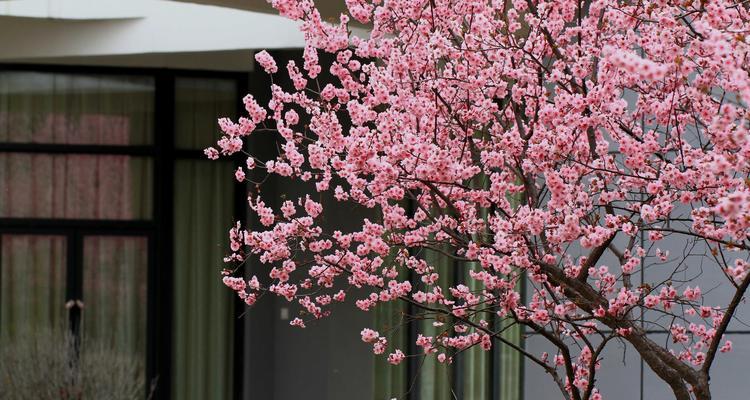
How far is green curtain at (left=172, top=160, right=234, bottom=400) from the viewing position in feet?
32.1

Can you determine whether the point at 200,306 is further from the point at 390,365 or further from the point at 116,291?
the point at 390,365

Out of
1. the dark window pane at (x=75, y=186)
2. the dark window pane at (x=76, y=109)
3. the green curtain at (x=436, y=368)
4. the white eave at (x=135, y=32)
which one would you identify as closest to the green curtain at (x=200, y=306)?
the dark window pane at (x=75, y=186)

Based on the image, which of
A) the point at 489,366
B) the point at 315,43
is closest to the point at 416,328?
the point at 489,366

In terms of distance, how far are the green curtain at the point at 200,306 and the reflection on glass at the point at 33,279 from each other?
910 millimetres

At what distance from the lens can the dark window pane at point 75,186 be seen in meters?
9.60

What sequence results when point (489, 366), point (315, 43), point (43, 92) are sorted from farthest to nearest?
point (43, 92)
point (489, 366)
point (315, 43)

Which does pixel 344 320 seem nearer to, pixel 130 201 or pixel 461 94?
pixel 130 201

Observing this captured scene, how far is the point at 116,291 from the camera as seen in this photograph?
974 cm

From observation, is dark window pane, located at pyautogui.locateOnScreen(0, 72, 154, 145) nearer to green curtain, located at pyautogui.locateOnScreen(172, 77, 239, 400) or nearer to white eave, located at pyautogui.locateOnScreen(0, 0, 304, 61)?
green curtain, located at pyautogui.locateOnScreen(172, 77, 239, 400)

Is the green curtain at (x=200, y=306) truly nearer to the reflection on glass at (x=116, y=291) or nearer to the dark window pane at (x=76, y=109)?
the reflection on glass at (x=116, y=291)

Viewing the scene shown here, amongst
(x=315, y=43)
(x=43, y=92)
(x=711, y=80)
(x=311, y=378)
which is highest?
(x=43, y=92)

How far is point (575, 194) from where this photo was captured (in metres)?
4.42

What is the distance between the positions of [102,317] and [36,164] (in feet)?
4.26

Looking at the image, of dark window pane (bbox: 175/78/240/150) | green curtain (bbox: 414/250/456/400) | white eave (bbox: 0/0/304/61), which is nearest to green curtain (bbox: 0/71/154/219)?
dark window pane (bbox: 175/78/240/150)
